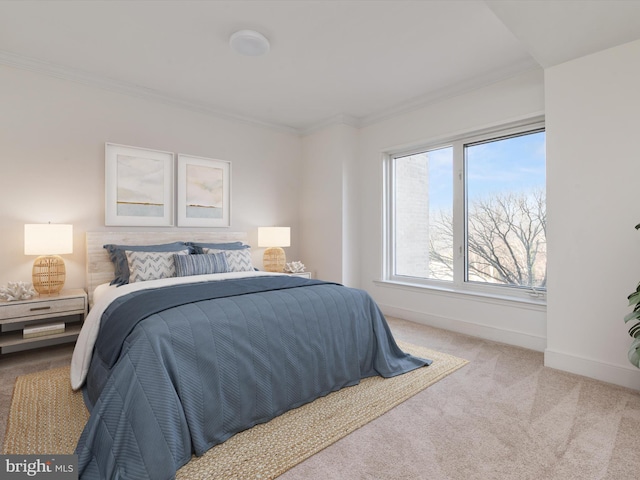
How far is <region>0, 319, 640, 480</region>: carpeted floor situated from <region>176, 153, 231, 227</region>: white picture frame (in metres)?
1.96

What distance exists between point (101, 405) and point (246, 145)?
11.6ft

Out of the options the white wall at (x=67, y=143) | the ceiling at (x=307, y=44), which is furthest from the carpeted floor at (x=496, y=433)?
the ceiling at (x=307, y=44)

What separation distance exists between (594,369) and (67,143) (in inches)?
188

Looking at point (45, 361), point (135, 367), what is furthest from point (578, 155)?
point (45, 361)

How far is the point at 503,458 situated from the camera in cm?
161

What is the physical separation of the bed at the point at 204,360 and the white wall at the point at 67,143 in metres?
0.87

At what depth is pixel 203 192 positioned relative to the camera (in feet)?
13.1

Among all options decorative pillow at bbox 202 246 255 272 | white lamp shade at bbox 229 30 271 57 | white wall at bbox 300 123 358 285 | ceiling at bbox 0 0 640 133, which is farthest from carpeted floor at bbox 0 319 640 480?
white lamp shade at bbox 229 30 271 57

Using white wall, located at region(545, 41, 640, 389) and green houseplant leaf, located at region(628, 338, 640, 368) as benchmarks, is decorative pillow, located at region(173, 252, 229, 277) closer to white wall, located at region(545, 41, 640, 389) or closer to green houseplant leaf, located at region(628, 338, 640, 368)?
white wall, located at region(545, 41, 640, 389)

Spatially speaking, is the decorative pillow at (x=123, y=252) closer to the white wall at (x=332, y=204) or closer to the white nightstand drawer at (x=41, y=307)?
the white nightstand drawer at (x=41, y=307)

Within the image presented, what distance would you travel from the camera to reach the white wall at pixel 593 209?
233cm

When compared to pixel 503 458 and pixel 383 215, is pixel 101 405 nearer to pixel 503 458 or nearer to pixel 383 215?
pixel 503 458

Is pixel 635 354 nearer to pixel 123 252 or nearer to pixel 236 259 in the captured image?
pixel 236 259

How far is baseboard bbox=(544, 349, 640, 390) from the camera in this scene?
231cm
